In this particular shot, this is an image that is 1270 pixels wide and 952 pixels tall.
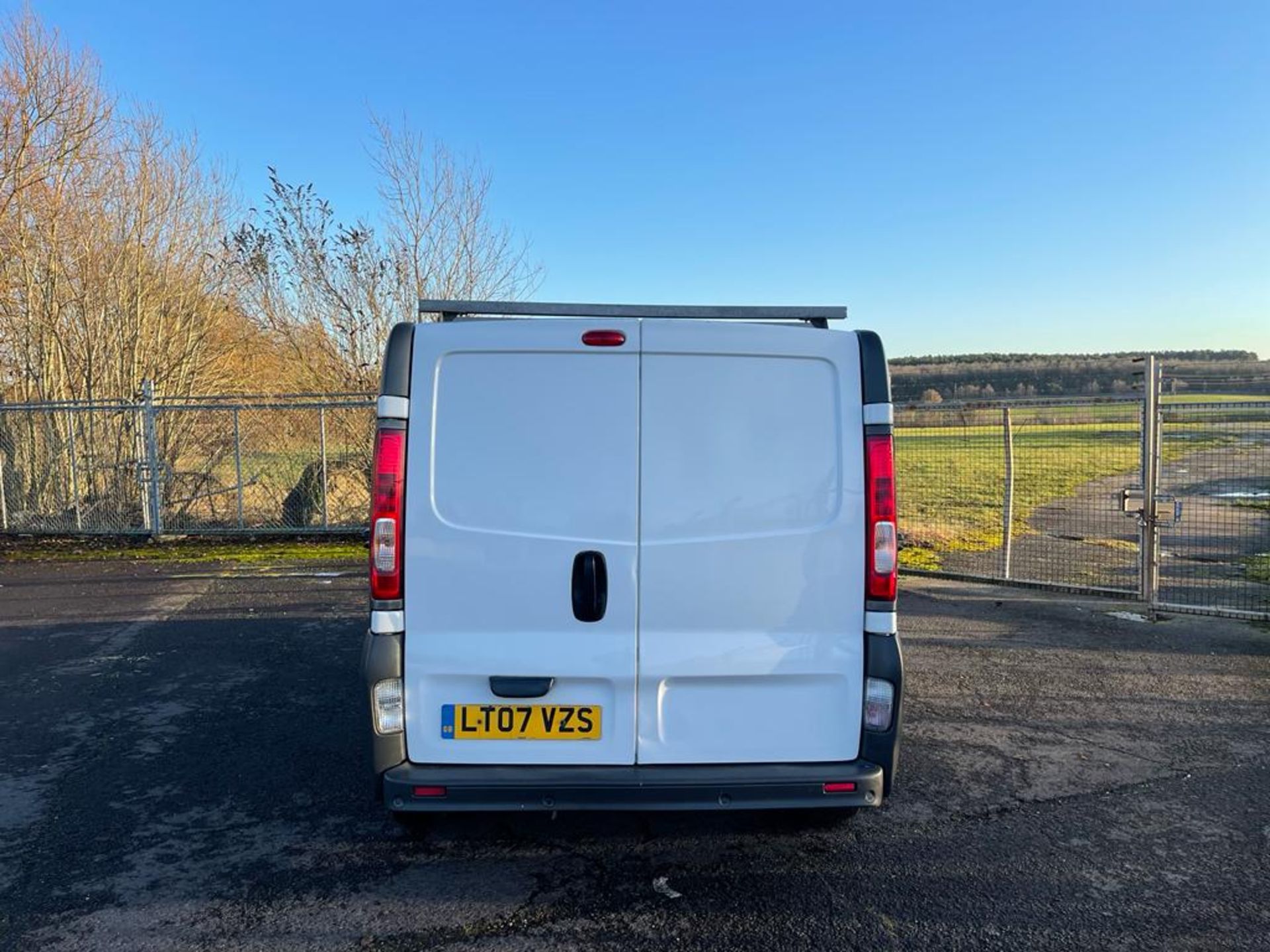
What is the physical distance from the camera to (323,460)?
38.7ft

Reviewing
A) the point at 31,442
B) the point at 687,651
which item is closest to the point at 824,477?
the point at 687,651

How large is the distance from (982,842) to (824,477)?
1749 millimetres

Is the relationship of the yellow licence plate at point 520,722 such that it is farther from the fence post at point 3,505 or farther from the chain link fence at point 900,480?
the fence post at point 3,505

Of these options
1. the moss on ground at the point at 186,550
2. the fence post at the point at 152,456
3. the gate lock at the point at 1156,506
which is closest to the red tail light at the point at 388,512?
the gate lock at the point at 1156,506

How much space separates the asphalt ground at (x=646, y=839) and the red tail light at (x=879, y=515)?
117 centimetres

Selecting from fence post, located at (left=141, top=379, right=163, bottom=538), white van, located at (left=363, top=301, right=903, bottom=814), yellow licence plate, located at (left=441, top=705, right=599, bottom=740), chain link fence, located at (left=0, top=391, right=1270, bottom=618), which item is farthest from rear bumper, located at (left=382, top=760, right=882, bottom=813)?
fence post, located at (left=141, top=379, right=163, bottom=538)

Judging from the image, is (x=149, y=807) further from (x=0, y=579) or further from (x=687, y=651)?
(x=0, y=579)

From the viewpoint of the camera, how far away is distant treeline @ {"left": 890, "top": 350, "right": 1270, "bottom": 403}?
7.41 metres

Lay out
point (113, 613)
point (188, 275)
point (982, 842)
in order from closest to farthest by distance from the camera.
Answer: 1. point (982, 842)
2. point (113, 613)
3. point (188, 275)

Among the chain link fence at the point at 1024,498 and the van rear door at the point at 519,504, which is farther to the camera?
the chain link fence at the point at 1024,498

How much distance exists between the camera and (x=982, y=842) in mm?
3527

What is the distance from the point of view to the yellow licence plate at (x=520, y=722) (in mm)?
3096

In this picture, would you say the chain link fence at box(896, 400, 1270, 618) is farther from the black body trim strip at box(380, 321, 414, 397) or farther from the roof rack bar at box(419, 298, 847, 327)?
the black body trim strip at box(380, 321, 414, 397)

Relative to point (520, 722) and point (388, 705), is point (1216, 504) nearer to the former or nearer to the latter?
point (520, 722)
